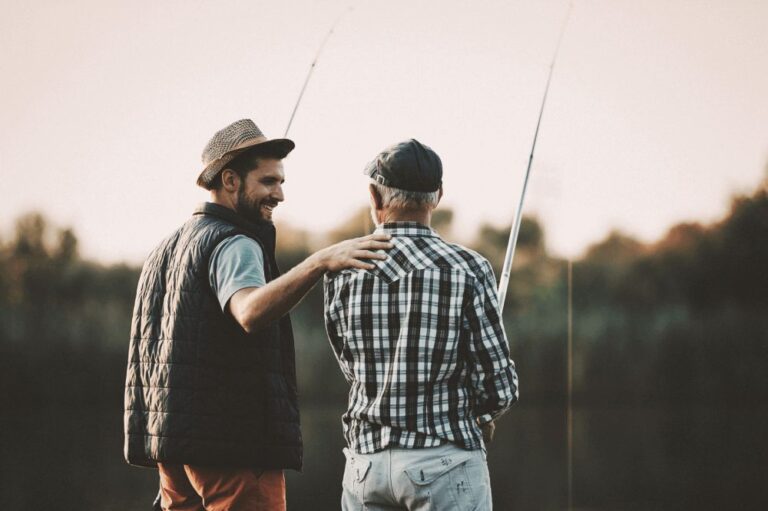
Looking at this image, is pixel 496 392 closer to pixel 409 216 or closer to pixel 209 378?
pixel 409 216

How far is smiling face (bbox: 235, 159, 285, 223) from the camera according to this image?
1.96m

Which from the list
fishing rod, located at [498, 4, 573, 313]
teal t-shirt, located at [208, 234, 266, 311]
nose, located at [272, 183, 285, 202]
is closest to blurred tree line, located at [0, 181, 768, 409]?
fishing rod, located at [498, 4, 573, 313]

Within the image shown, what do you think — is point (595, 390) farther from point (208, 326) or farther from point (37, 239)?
point (208, 326)

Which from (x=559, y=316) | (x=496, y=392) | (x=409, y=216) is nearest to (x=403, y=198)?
(x=409, y=216)

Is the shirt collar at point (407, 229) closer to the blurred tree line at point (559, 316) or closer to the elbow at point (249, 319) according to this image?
the elbow at point (249, 319)

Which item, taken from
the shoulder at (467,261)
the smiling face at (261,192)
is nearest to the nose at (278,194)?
the smiling face at (261,192)

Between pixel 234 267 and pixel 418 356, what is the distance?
1.23ft

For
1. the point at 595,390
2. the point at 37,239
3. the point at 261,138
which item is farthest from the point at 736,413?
the point at 261,138

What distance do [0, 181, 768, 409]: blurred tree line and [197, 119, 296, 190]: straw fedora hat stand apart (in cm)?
1700

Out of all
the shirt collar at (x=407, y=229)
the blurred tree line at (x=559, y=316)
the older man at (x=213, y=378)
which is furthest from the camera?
the blurred tree line at (x=559, y=316)

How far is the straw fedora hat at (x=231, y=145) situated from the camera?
6.43ft

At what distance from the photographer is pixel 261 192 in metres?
1.98

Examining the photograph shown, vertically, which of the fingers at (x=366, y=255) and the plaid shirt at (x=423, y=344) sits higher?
the fingers at (x=366, y=255)

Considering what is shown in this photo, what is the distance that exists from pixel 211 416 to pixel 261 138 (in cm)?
58
